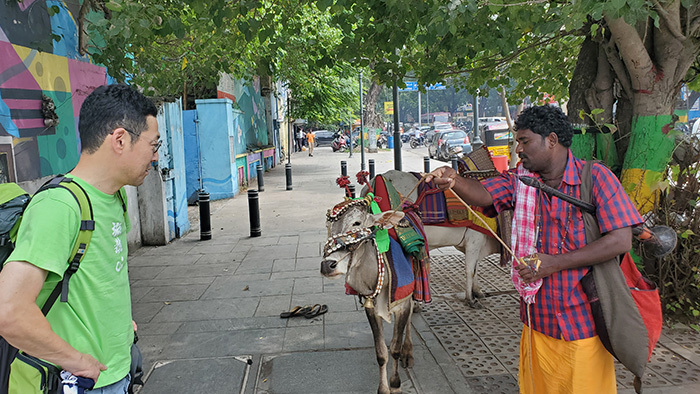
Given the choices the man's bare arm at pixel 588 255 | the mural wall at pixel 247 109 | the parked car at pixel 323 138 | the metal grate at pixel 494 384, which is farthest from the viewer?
the parked car at pixel 323 138

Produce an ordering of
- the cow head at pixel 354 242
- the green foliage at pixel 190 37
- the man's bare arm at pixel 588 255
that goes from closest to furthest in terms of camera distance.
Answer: the man's bare arm at pixel 588 255 → the cow head at pixel 354 242 → the green foliage at pixel 190 37

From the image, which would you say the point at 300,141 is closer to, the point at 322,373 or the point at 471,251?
the point at 471,251

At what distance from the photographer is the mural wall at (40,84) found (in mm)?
5375

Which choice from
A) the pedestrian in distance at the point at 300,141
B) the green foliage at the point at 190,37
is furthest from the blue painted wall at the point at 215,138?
the pedestrian in distance at the point at 300,141

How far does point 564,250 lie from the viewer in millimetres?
2600

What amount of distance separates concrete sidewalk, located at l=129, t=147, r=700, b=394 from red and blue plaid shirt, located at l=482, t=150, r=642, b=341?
147cm

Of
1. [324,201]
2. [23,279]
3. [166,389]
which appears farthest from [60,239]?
[324,201]

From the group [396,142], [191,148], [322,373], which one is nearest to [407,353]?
[322,373]

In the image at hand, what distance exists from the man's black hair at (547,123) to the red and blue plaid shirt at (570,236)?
14cm

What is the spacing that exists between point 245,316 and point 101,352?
3.70 metres

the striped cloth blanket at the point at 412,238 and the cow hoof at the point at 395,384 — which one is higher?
the striped cloth blanket at the point at 412,238

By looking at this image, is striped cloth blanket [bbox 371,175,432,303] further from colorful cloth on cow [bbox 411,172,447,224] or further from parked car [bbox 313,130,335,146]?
parked car [bbox 313,130,335,146]

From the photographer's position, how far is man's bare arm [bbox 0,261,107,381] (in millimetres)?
1590

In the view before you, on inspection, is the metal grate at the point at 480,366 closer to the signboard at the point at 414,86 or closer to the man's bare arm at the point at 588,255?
the man's bare arm at the point at 588,255
